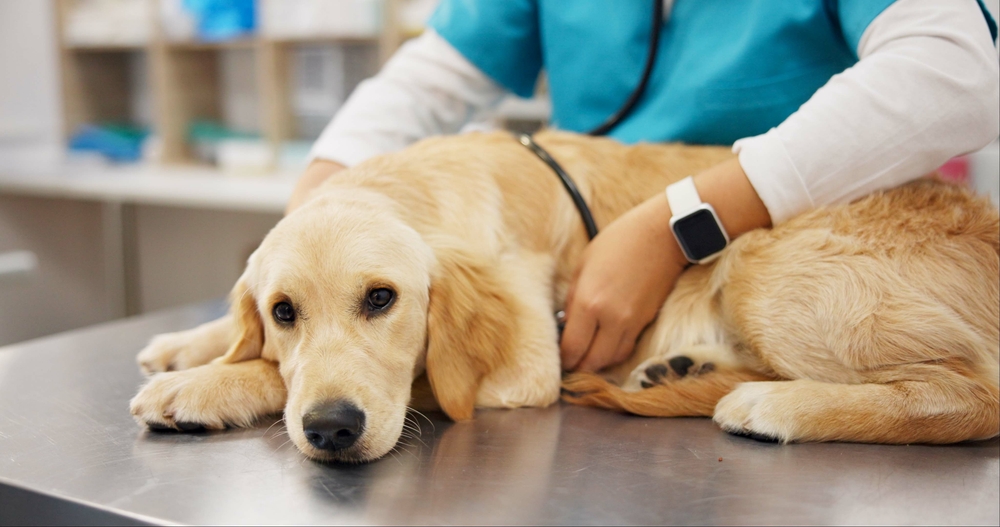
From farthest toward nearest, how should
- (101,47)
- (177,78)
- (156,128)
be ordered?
(156,128) → (101,47) → (177,78)

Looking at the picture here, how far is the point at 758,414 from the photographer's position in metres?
0.91

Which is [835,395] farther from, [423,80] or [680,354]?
[423,80]

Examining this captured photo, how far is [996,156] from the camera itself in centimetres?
150

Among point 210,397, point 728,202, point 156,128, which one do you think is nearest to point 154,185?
point 156,128

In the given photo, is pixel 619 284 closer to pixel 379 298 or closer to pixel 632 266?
pixel 632 266

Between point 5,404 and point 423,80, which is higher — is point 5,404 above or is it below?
below

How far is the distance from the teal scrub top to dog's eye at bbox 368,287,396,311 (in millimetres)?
627

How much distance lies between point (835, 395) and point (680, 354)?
23cm

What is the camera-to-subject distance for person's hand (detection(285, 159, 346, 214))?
4.22ft

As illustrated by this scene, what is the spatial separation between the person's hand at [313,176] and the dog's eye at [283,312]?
0.35 meters

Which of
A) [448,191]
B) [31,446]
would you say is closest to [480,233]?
[448,191]

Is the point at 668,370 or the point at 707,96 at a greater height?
the point at 707,96

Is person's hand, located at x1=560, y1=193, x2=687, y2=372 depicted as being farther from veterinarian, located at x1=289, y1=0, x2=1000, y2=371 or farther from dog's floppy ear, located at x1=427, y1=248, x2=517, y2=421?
dog's floppy ear, located at x1=427, y1=248, x2=517, y2=421

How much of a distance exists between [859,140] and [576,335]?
45 centimetres
